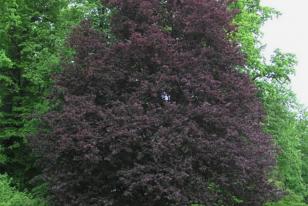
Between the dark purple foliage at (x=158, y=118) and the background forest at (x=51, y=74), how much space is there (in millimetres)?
144

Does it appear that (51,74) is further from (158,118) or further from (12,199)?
(158,118)

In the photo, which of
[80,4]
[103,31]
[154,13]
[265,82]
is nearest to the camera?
[154,13]

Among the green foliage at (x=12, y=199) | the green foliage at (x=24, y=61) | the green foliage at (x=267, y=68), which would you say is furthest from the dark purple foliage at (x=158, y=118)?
the green foliage at (x=267, y=68)

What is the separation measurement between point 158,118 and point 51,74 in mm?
5100

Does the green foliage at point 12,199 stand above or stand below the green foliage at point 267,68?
below

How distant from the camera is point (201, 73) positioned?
15.4 metres

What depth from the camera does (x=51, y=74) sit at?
17.8 m

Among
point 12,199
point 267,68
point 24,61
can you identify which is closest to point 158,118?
point 12,199

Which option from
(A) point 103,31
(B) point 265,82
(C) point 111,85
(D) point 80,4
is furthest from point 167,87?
(B) point 265,82

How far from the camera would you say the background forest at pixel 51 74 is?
16.3 meters

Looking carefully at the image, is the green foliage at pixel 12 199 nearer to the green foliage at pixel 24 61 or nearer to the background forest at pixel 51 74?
the background forest at pixel 51 74

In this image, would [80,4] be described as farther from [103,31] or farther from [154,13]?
[154,13]

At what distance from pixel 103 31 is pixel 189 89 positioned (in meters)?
4.58

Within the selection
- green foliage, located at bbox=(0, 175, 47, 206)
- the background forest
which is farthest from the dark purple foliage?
green foliage, located at bbox=(0, 175, 47, 206)
